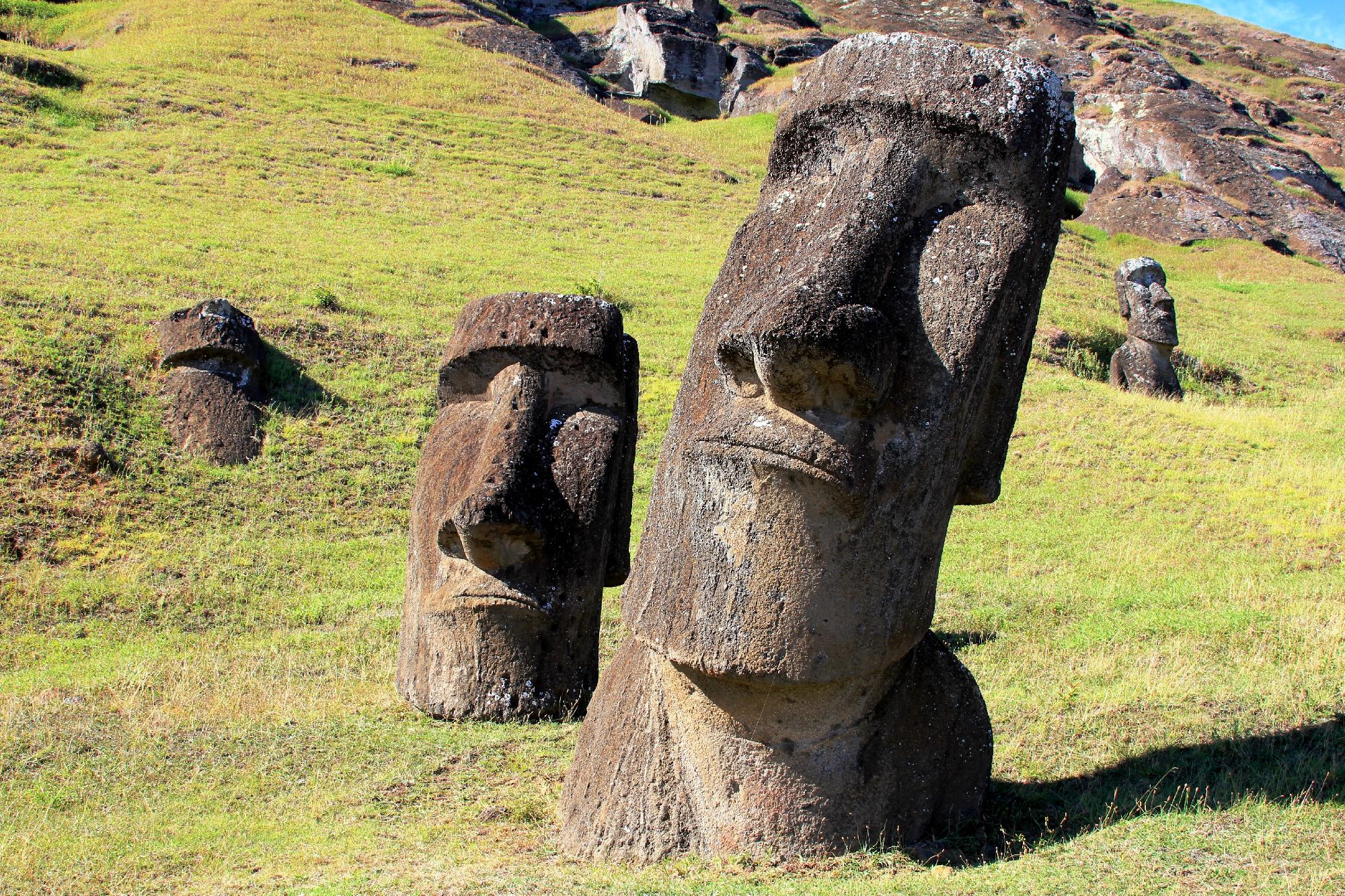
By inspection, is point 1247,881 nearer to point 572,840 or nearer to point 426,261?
point 572,840

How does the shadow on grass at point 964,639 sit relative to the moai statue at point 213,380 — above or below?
below

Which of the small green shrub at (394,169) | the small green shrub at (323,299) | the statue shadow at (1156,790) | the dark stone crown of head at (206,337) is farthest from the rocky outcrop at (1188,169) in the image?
the statue shadow at (1156,790)

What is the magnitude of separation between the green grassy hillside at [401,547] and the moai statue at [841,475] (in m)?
0.25

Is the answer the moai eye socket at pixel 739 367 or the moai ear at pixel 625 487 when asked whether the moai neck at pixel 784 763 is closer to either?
the moai eye socket at pixel 739 367

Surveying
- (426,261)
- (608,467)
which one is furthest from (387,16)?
(608,467)

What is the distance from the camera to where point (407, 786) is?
5.89 metres

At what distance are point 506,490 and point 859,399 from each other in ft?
9.79

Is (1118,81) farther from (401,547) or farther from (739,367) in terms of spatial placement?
(739,367)

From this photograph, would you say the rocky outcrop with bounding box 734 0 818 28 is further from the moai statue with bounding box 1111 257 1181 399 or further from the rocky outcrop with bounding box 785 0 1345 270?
the moai statue with bounding box 1111 257 1181 399

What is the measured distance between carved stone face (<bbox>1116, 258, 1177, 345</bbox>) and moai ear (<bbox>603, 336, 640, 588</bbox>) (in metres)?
13.4

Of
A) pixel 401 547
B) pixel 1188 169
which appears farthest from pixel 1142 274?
pixel 1188 169

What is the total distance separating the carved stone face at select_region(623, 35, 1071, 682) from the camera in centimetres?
421

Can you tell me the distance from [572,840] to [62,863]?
1997mm

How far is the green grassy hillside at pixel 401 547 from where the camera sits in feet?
15.9
